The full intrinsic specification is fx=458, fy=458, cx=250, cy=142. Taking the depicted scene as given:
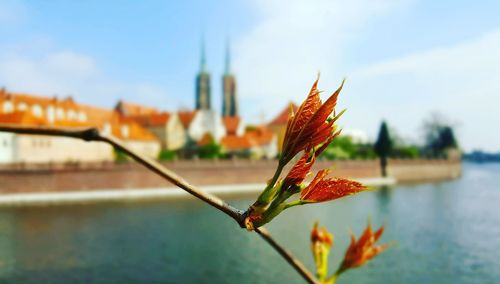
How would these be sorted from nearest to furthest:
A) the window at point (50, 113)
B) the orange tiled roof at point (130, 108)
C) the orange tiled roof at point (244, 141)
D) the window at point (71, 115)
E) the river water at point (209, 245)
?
the river water at point (209, 245), the window at point (50, 113), the window at point (71, 115), the orange tiled roof at point (244, 141), the orange tiled roof at point (130, 108)

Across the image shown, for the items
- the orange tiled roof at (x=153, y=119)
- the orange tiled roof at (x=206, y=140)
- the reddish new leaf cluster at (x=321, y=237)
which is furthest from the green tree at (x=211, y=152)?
the reddish new leaf cluster at (x=321, y=237)

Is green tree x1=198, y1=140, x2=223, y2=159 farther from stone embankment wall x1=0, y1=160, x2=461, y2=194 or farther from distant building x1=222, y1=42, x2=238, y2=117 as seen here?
distant building x1=222, y1=42, x2=238, y2=117

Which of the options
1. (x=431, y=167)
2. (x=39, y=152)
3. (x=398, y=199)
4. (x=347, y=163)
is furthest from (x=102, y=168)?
(x=431, y=167)

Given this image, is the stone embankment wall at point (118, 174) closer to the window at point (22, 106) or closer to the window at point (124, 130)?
the window at point (124, 130)

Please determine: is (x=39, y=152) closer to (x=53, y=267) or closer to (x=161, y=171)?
(x=53, y=267)

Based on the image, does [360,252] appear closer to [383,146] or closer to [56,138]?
[56,138]

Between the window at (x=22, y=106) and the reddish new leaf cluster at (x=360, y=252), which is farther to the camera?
the window at (x=22, y=106)

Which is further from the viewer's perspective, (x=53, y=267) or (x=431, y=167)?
(x=431, y=167)

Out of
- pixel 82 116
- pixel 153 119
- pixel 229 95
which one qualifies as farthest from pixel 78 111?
pixel 229 95
